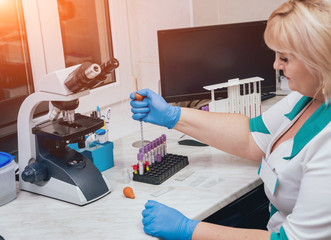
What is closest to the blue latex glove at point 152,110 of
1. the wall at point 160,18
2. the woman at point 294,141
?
the woman at point 294,141

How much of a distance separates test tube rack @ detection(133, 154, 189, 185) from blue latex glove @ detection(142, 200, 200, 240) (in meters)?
0.26

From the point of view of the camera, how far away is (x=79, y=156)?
1.52 m

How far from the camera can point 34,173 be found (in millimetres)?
1450

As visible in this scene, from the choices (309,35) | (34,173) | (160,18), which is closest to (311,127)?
(309,35)

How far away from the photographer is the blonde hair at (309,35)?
3.63 feet

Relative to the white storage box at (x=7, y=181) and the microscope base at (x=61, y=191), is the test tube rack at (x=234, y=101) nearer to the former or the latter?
the microscope base at (x=61, y=191)

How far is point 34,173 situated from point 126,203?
1.09ft

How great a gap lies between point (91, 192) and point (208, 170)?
475 millimetres

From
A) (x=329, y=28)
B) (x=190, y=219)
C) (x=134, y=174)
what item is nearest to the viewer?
(x=329, y=28)

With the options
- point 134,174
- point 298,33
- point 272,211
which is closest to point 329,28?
point 298,33

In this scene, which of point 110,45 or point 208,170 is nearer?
point 208,170

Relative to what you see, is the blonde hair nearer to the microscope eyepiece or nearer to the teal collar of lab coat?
the teal collar of lab coat

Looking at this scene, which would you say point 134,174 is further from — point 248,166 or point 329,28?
point 329,28

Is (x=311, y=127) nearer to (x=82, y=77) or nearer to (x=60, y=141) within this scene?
(x=82, y=77)
